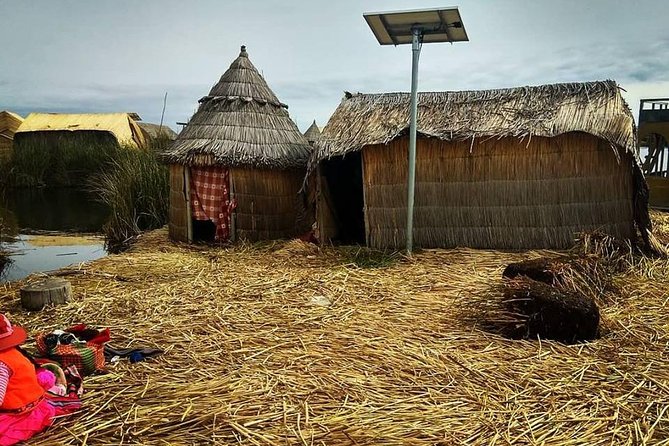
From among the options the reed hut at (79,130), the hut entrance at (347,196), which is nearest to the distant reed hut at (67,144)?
the reed hut at (79,130)

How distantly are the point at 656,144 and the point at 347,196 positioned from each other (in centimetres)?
1043

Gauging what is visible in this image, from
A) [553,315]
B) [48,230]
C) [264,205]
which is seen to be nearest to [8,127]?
[48,230]

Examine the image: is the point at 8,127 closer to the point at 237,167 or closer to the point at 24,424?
the point at 237,167

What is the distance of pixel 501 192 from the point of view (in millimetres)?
7805

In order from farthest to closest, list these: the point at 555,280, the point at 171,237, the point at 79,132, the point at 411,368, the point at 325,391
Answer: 1. the point at 79,132
2. the point at 171,237
3. the point at 555,280
4. the point at 411,368
5. the point at 325,391

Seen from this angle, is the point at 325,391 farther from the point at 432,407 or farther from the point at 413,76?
the point at 413,76

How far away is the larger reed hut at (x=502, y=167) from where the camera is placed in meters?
7.46

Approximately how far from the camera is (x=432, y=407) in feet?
10.2

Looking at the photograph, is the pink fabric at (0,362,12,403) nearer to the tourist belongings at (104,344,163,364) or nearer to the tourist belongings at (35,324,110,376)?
the tourist belongings at (35,324,110,376)

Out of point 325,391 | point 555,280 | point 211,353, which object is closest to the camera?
point 325,391

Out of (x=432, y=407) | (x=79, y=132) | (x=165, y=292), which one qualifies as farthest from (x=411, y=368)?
(x=79, y=132)

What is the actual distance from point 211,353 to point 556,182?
5386mm

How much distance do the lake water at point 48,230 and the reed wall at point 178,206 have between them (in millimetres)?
2202

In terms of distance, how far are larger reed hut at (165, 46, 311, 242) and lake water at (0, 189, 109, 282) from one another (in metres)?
2.76
